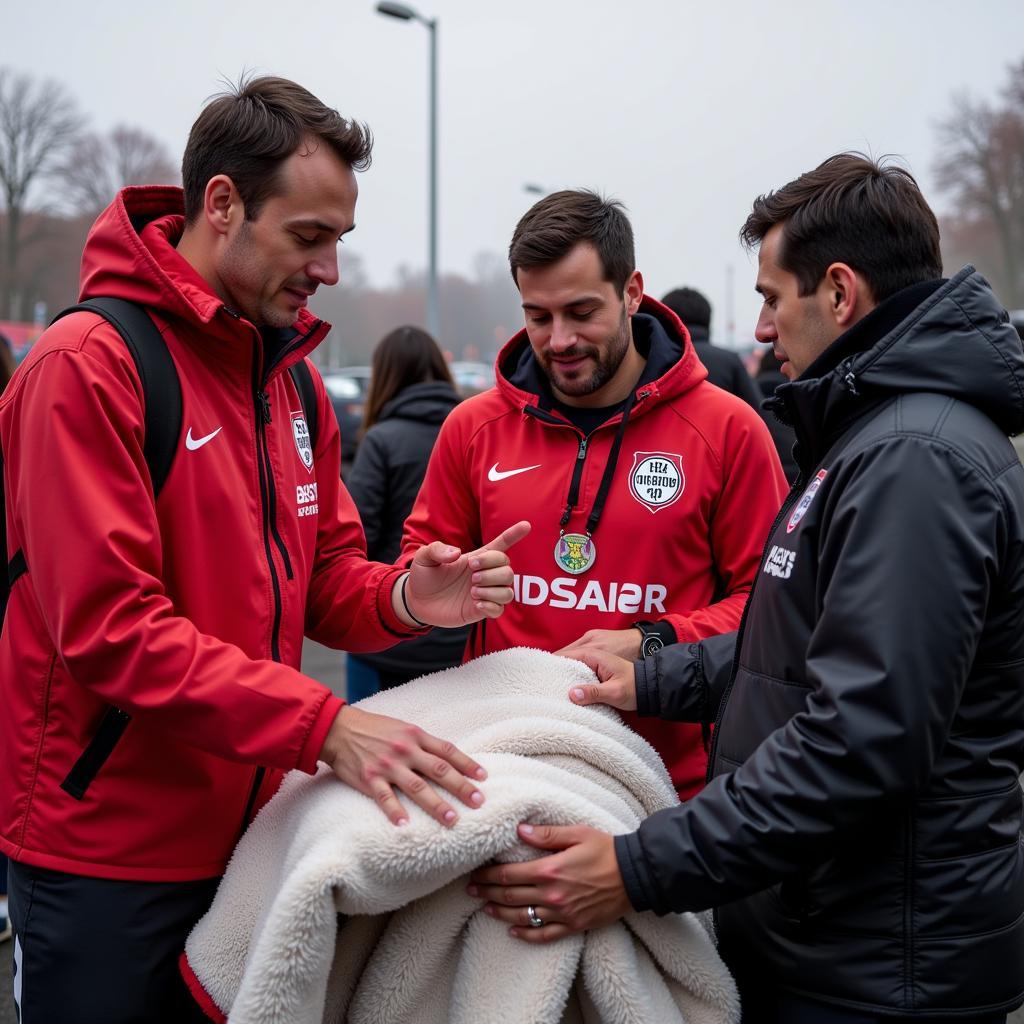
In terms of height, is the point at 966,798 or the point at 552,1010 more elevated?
the point at 966,798

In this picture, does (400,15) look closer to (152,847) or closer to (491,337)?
(152,847)

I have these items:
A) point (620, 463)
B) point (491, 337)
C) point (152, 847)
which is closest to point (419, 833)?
point (152, 847)

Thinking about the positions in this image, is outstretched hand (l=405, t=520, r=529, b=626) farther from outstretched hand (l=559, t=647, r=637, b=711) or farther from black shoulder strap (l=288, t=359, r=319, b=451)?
black shoulder strap (l=288, t=359, r=319, b=451)

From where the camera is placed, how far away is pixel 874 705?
1459mm

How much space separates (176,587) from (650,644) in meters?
1.05

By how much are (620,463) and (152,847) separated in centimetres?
140

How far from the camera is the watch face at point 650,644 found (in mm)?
2371

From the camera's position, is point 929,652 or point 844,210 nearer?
point 929,652

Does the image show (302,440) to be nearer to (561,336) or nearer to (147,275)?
(147,275)

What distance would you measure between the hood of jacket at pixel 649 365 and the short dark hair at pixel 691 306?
119 inches

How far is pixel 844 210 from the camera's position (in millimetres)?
1753

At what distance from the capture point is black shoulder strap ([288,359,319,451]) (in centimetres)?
239

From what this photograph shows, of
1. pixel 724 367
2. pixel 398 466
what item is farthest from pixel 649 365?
pixel 724 367

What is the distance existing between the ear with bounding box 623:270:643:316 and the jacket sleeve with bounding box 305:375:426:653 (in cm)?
89
